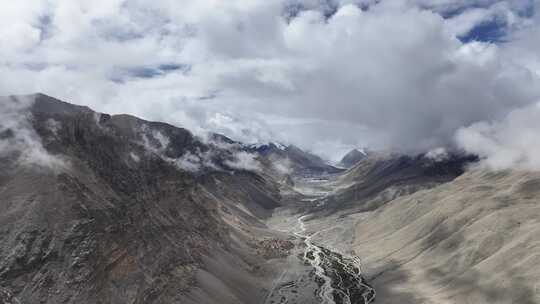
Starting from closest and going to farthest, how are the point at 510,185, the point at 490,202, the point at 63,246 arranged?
1. the point at 63,246
2. the point at 490,202
3. the point at 510,185

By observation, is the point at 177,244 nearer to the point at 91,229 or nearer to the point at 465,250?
the point at 91,229

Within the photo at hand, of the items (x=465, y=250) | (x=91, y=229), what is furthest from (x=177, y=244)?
(x=465, y=250)

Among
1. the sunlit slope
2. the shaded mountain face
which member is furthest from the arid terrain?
the sunlit slope

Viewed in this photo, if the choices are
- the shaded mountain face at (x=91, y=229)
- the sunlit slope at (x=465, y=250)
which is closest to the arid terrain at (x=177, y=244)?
the shaded mountain face at (x=91, y=229)

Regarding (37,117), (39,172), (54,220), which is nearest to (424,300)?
(54,220)

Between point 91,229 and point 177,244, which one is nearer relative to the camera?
point 91,229

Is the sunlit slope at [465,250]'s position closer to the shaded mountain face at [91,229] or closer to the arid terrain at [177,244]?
the arid terrain at [177,244]

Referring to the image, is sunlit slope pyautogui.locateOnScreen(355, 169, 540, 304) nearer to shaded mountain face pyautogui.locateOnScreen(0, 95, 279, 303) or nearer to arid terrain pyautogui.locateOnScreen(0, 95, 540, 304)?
arid terrain pyautogui.locateOnScreen(0, 95, 540, 304)

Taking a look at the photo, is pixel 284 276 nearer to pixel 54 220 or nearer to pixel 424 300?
pixel 424 300
